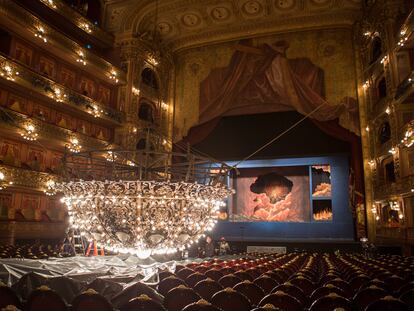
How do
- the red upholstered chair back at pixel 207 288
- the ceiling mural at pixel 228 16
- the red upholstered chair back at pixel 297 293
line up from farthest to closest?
the ceiling mural at pixel 228 16 → the red upholstered chair back at pixel 207 288 → the red upholstered chair back at pixel 297 293

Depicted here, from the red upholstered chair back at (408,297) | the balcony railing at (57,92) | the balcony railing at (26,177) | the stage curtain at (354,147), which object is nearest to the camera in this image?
the red upholstered chair back at (408,297)

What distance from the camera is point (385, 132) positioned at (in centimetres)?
1573

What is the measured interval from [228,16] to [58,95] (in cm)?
966

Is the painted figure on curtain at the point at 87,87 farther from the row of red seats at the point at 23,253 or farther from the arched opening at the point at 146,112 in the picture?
the row of red seats at the point at 23,253

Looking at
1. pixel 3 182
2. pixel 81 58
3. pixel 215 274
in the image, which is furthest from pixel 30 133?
pixel 215 274

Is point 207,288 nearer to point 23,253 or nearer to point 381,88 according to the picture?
point 23,253

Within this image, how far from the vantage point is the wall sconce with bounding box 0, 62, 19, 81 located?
1273 cm

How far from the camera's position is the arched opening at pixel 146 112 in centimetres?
1947

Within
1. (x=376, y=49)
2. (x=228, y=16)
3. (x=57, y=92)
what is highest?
(x=228, y=16)

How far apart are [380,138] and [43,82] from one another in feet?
47.6

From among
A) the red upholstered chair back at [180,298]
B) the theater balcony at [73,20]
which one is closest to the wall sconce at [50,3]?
the theater balcony at [73,20]

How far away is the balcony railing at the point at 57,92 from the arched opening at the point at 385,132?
12030mm

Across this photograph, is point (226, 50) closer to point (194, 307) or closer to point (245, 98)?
point (245, 98)

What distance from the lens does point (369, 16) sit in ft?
53.7
